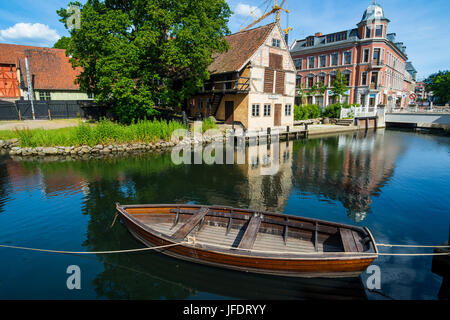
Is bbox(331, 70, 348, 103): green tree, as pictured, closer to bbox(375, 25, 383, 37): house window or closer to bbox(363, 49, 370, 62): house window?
bbox(363, 49, 370, 62): house window

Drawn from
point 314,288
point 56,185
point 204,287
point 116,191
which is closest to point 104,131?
point 56,185

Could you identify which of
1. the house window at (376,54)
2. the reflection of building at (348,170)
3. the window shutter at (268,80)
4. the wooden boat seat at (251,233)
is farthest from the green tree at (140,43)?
the house window at (376,54)

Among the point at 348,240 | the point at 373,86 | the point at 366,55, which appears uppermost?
the point at 366,55

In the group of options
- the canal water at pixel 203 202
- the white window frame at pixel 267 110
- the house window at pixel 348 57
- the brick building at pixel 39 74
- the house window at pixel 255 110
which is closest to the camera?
the canal water at pixel 203 202

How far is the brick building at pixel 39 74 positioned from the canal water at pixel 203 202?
21.2 metres

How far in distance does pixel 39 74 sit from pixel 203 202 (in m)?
36.4

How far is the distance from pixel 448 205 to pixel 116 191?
1596 centimetres

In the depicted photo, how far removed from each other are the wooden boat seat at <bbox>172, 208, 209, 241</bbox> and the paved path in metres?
24.6

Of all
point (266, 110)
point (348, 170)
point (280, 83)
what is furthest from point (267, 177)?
point (280, 83)

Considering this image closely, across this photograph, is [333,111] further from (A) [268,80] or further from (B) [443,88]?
(B) [443,88]

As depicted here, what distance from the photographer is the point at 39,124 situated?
2798cm

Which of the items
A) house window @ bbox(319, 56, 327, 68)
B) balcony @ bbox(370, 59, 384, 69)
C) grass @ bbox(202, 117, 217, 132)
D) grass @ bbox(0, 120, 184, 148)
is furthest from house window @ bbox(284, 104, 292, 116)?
house window @ bbox(319, 56, 327, 68)

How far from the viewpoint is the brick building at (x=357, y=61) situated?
44.6 metres

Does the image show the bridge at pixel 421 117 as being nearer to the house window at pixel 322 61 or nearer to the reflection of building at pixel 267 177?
the house window at pixel 322 61
